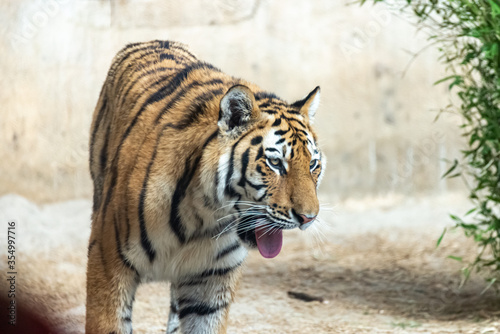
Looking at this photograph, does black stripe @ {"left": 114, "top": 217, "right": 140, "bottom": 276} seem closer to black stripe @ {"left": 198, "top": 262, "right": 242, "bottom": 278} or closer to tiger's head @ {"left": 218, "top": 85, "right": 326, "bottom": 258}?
black stripe @ {"left": 198, "top": 262, "right": 242, "bottom": 278}

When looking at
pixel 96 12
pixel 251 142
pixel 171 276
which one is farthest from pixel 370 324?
pixel 96 12

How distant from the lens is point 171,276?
264 centimetres

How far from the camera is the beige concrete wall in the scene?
6285mm

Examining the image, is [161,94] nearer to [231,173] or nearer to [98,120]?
[231,173]

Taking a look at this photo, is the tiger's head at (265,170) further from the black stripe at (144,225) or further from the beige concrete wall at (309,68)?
the beige concrete wall at (309,68)

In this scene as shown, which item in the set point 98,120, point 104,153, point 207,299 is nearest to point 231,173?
point 207,299

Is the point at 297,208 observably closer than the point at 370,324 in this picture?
Yes

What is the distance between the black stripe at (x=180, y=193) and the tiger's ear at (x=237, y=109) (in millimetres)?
65

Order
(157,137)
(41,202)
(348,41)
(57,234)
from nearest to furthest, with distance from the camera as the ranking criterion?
1. (157,137)
2. (57,234)
3. (41,202)
4. (348,41)

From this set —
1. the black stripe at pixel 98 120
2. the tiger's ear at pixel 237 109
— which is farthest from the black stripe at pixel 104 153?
the tiger's ear at pixel 237 109

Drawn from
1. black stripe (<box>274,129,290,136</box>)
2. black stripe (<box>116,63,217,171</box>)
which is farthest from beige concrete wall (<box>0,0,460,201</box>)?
black stripe (<box>274,129,290,136</box>)

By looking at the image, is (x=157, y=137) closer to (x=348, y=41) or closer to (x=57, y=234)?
(x=57, y=234)

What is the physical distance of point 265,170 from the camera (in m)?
2.33

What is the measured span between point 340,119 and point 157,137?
435 cm
